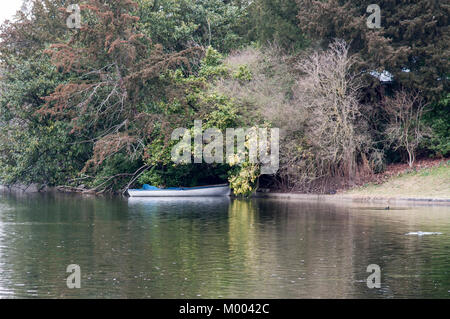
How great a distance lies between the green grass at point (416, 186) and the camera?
37812mm

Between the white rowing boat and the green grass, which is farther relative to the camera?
the white rowing boat

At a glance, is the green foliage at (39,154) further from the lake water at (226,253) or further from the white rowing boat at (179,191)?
the lake water at (226,253)

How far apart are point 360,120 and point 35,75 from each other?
23.6 metres

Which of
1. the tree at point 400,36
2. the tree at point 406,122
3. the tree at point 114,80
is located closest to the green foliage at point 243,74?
the tree at point 114,80

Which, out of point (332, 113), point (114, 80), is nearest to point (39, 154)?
point (114, 80)

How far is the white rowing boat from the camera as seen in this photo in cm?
4562

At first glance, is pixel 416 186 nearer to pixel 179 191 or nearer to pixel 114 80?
pixel 179 191

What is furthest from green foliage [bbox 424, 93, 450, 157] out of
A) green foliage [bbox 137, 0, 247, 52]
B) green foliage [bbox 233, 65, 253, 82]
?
green foliage [bbox 137, 0, 247, 52]

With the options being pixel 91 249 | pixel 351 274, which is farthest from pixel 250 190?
pixel 351 274

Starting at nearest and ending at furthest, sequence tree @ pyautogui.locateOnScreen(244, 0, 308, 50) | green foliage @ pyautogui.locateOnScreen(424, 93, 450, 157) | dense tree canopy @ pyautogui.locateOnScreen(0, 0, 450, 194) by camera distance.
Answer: dense tree canopy @ pyautogui.locateOnScreen(0, 0, 450, 194) → green foliage @ pyautogui.locateOnScreen(424, 93, 450, 157) → tree @ pyautogui.locateOnScreen(244, 0, 308, 50)

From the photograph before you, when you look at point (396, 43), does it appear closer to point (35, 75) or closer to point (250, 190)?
point (250, 190)

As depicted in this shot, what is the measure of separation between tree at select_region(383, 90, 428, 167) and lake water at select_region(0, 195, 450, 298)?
35.5ft

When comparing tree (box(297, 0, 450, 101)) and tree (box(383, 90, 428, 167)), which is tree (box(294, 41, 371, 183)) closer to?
tree (box(297, 0, 450, 101))

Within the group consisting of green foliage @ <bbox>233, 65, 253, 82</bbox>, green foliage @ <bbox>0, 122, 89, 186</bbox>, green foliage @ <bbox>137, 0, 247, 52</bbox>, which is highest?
green foliage @ <bbox>137, 0, 247, 52</bbox>
